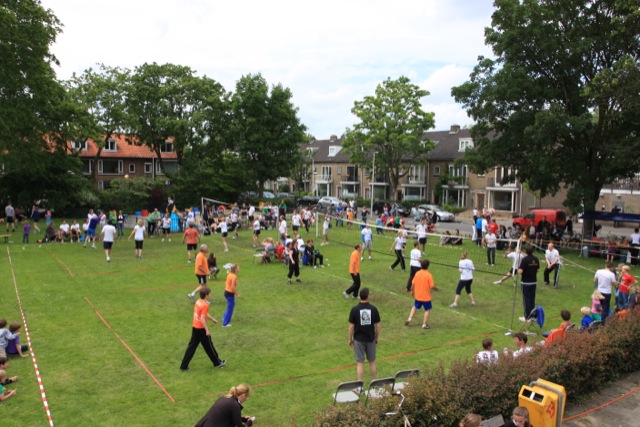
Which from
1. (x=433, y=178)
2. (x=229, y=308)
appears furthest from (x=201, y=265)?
Answer: (x=433, y=178)

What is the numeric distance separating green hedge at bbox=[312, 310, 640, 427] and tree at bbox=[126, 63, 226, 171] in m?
43.7

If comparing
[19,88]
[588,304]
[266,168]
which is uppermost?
[19,88]

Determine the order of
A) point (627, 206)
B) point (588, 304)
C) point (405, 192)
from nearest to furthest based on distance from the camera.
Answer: point (588, 304) < point (627, 206) < point (405, 192)

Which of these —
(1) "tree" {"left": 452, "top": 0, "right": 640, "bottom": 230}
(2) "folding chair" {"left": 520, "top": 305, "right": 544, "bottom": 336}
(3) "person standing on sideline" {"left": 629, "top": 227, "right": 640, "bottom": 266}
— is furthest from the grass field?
(1) "tree" {"left": 452, "top": 0, "right": 640, "bottom": 230}

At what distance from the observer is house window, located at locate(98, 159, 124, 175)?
6128 centimetres

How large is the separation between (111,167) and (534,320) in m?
57.7

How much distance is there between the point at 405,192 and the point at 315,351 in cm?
5874

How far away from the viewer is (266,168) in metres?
53.8

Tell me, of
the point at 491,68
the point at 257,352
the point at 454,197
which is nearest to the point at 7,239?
the point at 257,352

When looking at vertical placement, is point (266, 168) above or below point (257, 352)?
above

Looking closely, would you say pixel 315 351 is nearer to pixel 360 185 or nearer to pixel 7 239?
pixel 7 239

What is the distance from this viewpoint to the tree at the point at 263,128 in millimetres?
52344

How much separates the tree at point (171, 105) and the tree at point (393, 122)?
16.5 m

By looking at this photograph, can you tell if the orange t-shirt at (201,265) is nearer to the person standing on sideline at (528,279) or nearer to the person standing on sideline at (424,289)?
the person standing on sideline at (424,289)
